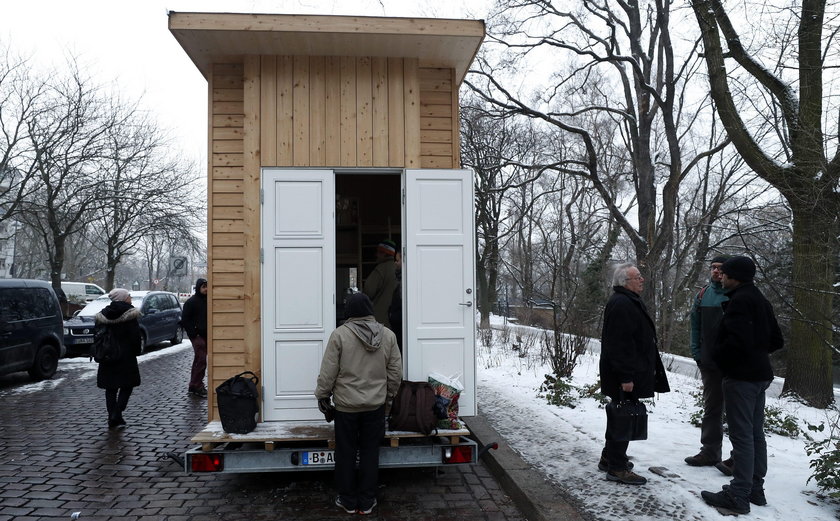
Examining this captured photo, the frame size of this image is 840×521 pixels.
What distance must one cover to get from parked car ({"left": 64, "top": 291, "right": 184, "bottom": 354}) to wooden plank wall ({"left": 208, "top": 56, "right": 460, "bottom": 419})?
8.51 m

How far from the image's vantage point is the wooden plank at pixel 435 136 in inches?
234

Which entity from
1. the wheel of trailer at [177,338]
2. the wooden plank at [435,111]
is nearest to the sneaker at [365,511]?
the wooden plank at [435,111]

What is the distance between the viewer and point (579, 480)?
15.9 feet

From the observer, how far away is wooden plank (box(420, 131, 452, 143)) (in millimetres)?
5945

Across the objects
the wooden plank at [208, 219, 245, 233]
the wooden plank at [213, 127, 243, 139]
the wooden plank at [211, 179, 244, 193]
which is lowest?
the wooden plank at [208, 219, 245, 233]

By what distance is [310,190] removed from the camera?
5.60m

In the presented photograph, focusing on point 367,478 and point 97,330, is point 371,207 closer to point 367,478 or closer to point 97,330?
point 97,330

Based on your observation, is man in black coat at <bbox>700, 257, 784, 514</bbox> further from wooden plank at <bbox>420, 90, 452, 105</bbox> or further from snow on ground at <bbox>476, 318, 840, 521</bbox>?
wooden plank at <bbox>420, 90, 452, 105</bbox>

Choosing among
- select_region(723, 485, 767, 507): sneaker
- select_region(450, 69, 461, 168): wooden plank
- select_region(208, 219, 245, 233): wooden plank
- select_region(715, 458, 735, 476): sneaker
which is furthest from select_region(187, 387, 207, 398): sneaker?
select_region(723, 485, 767, 507): sneaker

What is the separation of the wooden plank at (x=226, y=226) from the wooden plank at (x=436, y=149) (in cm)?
189

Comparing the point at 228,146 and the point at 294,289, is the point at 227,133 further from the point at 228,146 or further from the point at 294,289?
the point at 294,289

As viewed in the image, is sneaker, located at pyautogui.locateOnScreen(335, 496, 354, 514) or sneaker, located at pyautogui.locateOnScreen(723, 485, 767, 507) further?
sneaker, located at pyautogui.locateOnScreen(335, 496, 354, 514)

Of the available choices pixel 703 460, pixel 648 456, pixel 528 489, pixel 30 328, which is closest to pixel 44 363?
pixel 30 328

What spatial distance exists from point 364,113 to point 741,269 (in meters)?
3.57
